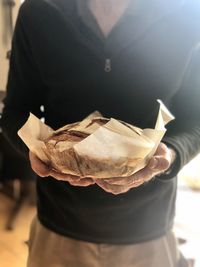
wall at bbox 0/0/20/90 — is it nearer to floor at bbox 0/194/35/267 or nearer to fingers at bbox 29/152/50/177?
floor at bbox 0/194/35/267

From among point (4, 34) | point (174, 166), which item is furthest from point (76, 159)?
point (4, 34)

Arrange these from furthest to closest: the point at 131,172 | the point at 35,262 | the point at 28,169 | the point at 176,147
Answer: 1. the point at 28,169
2. the point at 35,262
3. the point at 176,147
4. the point at 131,172

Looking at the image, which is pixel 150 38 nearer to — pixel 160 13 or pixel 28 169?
pixel 160 13

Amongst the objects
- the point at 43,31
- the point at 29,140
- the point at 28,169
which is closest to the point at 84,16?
the point at 43,31

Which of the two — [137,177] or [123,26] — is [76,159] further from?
[123,26]

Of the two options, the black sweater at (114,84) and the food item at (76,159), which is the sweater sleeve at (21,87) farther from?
the food item at (76,159)
